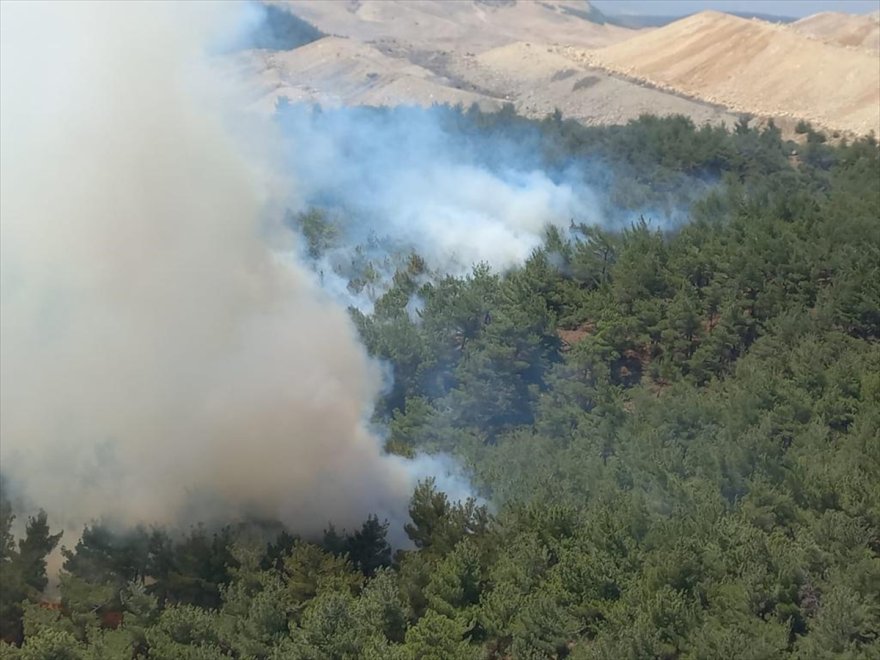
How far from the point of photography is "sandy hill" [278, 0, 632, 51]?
97.6 m

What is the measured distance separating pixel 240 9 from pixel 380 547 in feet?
40.8

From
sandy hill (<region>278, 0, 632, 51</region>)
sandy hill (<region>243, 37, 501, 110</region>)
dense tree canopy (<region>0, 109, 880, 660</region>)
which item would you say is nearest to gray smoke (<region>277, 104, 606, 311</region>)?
dense tree canopy (<region>0, 109, 880, 660</region>)

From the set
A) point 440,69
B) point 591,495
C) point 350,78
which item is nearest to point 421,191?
point 591,495

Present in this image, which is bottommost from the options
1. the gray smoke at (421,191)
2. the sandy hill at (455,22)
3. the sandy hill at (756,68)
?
the gray smoke at (421,191)

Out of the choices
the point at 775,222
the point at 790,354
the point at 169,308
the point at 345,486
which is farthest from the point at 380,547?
the point at 775,222

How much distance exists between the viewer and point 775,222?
36.9 meters

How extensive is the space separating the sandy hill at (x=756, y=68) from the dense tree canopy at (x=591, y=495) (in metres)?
30.9

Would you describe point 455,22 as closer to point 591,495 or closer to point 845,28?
point 845,28

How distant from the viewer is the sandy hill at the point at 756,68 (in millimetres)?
67562

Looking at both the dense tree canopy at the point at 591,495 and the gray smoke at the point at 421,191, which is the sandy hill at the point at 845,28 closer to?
the gray smoke at the point at 421,191

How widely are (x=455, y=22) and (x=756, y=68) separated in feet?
114

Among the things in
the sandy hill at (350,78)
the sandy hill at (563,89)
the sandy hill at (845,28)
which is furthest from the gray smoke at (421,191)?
the sandy hill at (845,28)

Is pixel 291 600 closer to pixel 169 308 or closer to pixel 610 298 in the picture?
pixel 169 308

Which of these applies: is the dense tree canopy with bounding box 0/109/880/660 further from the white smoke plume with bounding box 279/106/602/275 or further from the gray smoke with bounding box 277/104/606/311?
the white smoke plume with bounding box 279/106/602/275
